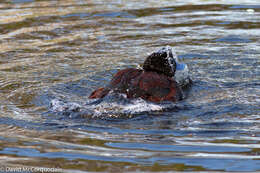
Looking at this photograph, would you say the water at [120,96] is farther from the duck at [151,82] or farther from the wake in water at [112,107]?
the duck at [151,82]

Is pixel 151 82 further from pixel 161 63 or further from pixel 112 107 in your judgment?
pixel 112 107

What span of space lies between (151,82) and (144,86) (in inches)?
4.0

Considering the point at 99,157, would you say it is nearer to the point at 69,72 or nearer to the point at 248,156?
the point at 248,156

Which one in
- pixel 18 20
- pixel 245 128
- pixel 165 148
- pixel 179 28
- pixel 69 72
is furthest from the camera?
pixel 18 20

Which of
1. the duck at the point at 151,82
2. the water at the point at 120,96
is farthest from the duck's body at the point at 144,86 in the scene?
the water at the point at 120,96

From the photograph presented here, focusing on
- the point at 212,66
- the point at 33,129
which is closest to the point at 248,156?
the point at 33,129

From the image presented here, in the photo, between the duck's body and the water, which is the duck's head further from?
the water

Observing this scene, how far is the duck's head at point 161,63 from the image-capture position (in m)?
5.77

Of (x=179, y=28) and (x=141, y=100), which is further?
(x=179, y=28)

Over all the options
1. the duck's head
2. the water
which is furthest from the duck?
the water

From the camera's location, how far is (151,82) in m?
5.46

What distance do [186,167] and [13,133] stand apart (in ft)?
5.85

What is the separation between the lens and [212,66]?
740cm

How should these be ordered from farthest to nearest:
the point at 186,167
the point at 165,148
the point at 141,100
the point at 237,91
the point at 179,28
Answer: the point at 179,28, the point at 237,91, the point at 141,100, the point at 165,148, the point at 186,167
